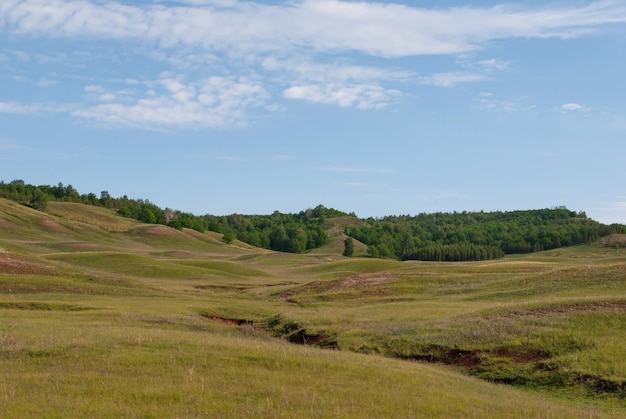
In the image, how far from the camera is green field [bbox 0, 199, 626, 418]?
14.7 meters

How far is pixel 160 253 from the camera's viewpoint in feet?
354

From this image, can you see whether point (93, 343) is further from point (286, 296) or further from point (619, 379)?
point (286, 296)

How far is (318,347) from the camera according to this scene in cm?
2872

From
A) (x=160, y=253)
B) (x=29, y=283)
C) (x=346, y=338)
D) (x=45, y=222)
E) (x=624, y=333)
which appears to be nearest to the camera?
(x=624, y=333)

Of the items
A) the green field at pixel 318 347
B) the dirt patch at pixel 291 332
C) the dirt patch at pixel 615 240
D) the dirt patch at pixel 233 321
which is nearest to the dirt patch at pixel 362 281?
the green field at pixel 318 347

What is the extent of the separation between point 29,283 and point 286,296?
2087 centimetres

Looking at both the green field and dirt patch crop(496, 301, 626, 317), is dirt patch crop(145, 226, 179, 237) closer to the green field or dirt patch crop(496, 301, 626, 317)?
the green field

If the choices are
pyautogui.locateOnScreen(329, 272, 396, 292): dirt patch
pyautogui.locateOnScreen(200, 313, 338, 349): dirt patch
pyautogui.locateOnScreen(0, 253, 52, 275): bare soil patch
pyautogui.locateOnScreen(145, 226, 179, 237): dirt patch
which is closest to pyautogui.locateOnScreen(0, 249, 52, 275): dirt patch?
pyautogui.locateOnScreen(0, 253, 52, 275): bare soil patch

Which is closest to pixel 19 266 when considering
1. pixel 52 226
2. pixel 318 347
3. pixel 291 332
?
pixel 291 332

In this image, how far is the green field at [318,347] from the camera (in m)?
14.7

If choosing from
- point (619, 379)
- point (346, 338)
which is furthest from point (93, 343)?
point (619, 379)

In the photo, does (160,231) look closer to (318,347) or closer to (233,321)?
(233,321)

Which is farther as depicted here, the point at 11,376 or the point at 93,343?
the point at 93,343

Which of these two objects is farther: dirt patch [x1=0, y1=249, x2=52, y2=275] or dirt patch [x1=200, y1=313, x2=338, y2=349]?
dirt patch [x1=0, y1=249, x2=52, y2=275]
